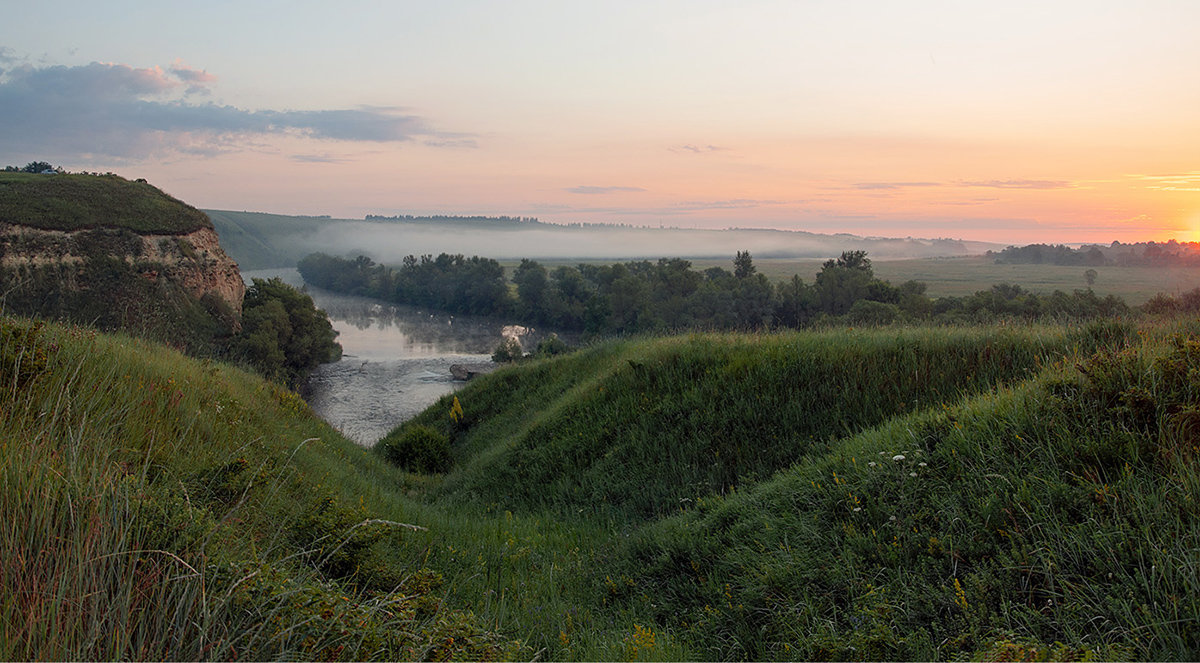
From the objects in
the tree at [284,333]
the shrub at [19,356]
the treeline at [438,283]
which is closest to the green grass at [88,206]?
the tree at [284,333]

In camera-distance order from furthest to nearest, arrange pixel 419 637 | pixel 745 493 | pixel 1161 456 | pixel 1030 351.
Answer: pixel 1030 351 → pixel 745 493 → pixel 1161 456 → pixel 419 637

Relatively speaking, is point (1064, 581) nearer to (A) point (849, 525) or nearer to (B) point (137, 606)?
(A) point (849, 525)

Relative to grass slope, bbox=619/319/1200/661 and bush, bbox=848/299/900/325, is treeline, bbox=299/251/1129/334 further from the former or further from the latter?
grass slope, bbox=619/319/1200/661

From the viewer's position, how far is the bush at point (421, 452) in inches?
589

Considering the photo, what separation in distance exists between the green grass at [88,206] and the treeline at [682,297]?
39.3 metres

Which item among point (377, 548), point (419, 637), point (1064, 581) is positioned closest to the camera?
point (419, 637)

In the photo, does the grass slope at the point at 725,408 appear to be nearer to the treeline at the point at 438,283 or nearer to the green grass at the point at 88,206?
the green grass at the point at 88,206

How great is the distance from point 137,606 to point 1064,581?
15.7 ft

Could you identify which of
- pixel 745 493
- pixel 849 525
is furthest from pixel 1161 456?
pixel 745 493

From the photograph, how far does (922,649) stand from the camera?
3.73 m

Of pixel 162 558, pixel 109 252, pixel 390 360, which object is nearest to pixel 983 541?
pixel 162 558

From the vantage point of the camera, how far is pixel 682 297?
69562 millimetres

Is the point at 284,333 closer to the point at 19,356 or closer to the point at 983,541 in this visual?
the point at 19,356

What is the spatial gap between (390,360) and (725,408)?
2180 inches
